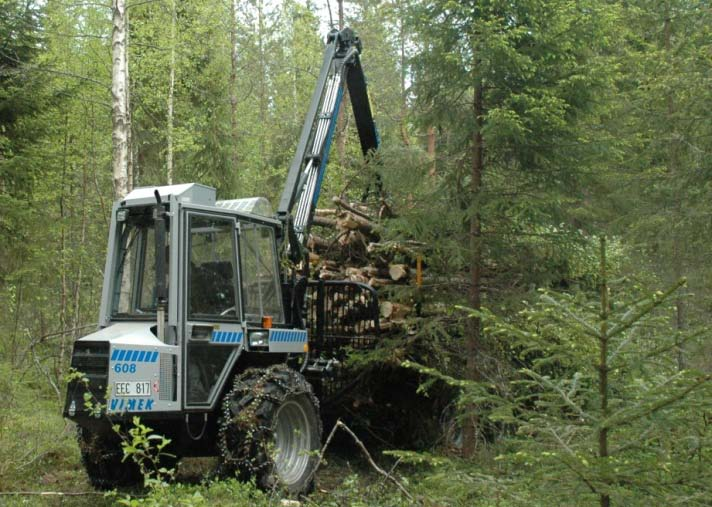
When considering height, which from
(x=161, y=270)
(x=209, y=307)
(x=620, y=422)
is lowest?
(x=620, y=422)

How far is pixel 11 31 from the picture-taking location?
14664mm

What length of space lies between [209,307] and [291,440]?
1823mm

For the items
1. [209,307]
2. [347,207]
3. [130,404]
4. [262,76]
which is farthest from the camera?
[262,76]

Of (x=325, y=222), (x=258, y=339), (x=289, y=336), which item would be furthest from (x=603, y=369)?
(x=325, y=222)

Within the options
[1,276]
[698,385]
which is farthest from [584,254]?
[1,276]

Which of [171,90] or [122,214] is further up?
[171,90]

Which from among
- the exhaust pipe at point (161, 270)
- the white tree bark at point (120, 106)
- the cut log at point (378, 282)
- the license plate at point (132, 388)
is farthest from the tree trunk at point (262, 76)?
the license plate at point (132, 388)

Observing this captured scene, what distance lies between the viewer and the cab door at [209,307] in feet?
23.4

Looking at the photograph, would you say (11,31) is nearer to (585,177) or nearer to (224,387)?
(224,387)

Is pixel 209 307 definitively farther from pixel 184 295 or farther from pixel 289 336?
pixel 289 336

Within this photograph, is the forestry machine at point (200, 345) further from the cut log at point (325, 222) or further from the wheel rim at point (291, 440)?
the cut log at point (325, 222)

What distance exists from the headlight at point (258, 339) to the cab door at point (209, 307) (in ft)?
0.59

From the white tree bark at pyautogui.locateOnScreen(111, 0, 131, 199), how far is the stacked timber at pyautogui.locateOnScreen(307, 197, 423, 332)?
118 inches

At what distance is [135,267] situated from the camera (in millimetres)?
7605
